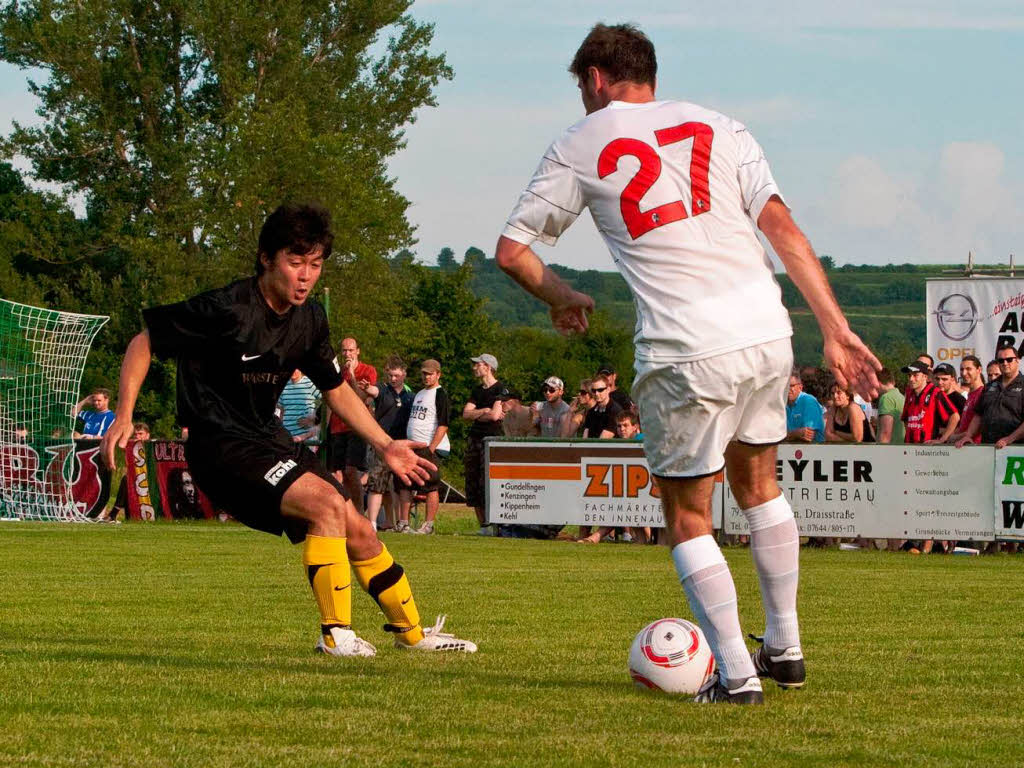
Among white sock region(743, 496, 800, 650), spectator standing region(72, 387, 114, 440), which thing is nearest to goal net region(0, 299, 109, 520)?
spectator standing region(72, 387, 114, 440)

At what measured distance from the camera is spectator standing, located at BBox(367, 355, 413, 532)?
62.6 ft

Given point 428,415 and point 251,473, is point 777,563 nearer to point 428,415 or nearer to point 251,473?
point 251,473

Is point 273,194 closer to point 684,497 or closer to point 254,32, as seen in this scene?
point 254,32

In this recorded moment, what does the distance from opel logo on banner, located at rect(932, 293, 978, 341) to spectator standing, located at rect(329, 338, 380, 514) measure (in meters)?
9.73

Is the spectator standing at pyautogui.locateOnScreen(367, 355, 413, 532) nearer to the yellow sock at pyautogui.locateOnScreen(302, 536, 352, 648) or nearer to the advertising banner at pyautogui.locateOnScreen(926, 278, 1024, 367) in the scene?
the advertising banner at pyautogui.locateOnScreen(926, 278, 1024, 367)

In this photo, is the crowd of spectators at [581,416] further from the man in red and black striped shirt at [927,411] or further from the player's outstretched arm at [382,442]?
the player's outstretched arm at [382,442]

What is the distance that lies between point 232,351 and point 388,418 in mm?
12920

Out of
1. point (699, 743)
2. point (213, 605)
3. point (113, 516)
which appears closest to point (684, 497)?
point (699, 743)

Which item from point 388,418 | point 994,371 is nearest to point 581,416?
point 388,418

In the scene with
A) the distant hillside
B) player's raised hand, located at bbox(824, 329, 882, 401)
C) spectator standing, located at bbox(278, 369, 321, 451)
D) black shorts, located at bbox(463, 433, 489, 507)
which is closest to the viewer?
player's raised hand, located at bbox(824, 329, 882, 401)

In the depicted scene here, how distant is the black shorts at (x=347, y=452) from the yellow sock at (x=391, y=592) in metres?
11.9

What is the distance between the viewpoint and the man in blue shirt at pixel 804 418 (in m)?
17.9

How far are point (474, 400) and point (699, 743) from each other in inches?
606

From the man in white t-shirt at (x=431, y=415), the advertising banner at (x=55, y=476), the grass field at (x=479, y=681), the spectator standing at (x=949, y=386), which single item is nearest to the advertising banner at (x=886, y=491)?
the spectator standing at (x=949, y=386)
